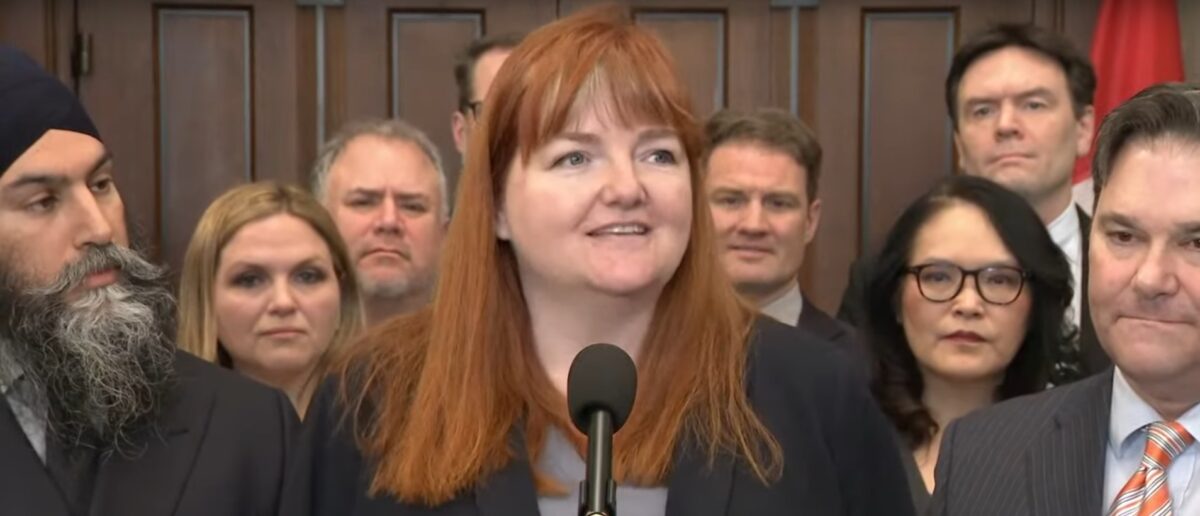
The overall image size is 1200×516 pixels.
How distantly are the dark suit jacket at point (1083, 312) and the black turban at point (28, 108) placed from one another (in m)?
1.75

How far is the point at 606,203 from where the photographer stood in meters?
2.71

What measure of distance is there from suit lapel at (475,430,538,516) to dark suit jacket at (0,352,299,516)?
21.3 inches

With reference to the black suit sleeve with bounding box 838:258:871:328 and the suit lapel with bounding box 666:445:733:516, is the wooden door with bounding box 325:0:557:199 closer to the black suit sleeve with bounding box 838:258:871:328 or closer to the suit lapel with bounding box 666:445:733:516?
the black suit sleeve with bounding box 838:258:871:328

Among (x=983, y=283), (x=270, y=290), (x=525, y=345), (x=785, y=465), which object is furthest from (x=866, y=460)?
(x=270, y=290)

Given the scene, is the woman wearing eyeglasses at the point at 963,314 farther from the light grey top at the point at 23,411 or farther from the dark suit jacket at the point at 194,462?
the light grey top at the point at 23,411

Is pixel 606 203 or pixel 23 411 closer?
pixel 606 203

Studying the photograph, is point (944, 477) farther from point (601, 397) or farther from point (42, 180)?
point (42, 180)

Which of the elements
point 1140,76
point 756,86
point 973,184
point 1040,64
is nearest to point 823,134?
point 756,86

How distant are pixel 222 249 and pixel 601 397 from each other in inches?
95.4

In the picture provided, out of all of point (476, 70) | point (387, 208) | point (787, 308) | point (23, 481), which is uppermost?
point (476, 70)

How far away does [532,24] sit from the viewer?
624 cm

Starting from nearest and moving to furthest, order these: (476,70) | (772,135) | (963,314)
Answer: (963,314)
(772,135)
(476,70)

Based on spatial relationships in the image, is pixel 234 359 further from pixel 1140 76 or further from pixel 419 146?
pixel 1140 76

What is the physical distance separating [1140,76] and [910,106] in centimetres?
73
